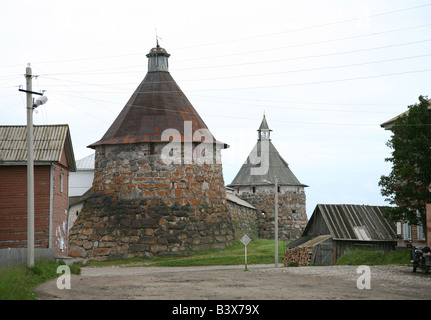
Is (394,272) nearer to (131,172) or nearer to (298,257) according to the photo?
(298,257)

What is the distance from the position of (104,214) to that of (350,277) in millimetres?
22481

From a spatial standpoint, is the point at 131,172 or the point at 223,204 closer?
the point at 131,172

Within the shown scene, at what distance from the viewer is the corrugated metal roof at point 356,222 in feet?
123

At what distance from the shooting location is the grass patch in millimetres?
33062

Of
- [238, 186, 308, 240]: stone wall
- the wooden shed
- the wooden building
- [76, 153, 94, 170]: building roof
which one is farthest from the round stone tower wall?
[238, 186, 308, 240]: stone wall

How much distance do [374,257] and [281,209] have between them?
31390mm

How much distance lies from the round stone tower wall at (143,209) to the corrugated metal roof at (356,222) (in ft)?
26.4

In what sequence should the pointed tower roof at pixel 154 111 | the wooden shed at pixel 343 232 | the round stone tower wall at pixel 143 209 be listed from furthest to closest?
the pointed tower roof at pixel 154 111
the round stone tower wall at pixel 143 209
the wooden shed at pixel 343 232

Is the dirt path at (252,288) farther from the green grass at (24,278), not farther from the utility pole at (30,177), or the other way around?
the utility pole at (30,177)

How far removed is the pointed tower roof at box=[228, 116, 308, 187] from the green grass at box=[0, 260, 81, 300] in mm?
41840

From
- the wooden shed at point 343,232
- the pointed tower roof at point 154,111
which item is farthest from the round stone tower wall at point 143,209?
the wooden shed at point 343,232

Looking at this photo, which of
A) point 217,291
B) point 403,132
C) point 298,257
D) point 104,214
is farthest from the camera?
point 104,214
